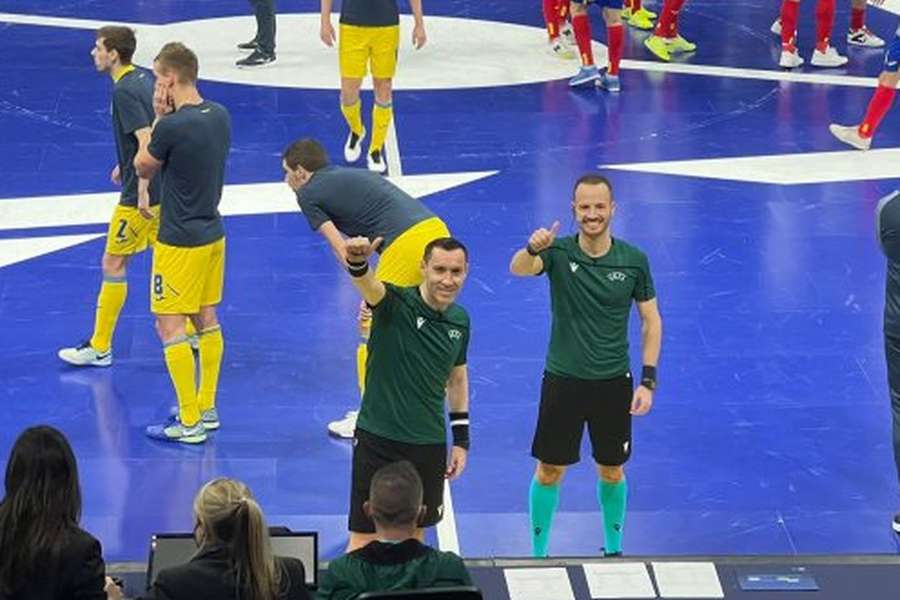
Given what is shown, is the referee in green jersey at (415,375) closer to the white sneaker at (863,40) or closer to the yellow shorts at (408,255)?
the yellow shorts at (408,255)

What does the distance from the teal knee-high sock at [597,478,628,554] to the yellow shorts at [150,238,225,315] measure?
7.98 feet

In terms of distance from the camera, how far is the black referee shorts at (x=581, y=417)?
7.88 metres

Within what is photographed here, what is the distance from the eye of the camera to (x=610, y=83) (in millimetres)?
15922

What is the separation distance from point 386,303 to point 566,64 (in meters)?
9.80

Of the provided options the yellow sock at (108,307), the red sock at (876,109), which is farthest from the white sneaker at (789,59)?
the yellow sock at (108,307)

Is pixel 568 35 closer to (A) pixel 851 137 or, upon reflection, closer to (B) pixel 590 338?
(A) pixel 851 137

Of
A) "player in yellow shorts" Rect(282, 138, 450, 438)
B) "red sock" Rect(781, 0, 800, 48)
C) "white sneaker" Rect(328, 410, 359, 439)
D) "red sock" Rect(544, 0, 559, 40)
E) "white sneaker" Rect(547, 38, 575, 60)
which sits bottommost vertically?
"white sneaker" Rect(547, 38, 575, 60)

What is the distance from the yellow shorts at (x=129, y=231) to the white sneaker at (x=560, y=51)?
767 cm

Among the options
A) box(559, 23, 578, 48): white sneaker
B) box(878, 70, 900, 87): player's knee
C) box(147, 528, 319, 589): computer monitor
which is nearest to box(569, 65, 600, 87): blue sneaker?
box(559, 23, 578, 48): white sneaker

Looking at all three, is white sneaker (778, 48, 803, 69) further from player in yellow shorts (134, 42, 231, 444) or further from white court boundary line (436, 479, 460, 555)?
white court boundary line (436, 479, 460, 555)

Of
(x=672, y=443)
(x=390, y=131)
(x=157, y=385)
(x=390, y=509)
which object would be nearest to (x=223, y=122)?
(x=157, y=385)

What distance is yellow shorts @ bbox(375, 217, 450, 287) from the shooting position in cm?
875

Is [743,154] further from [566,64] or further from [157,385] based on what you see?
[157,385]

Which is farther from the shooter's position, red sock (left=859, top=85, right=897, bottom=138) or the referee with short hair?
red sock (left=859, top=85, right=897, bottom=138)
